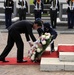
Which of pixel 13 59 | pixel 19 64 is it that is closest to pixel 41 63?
pixel 19 64

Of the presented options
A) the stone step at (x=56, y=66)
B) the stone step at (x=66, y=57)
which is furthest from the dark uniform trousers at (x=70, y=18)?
the stone step at (x=56, y=66)

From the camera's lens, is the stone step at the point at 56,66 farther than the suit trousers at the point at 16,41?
No

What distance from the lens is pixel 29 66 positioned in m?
9.67

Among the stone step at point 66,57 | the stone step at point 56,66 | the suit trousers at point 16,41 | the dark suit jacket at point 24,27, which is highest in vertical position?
the dark suit jacket at point 24,27

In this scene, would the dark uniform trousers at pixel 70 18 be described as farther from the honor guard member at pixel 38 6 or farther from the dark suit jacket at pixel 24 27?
the dark suit jacket at pixel 24 27

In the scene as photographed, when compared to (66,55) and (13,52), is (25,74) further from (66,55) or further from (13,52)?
(13,52)

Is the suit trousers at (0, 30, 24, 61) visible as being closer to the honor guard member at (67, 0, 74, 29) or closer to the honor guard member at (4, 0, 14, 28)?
the honor guard member at (4, 0, 14, 28)

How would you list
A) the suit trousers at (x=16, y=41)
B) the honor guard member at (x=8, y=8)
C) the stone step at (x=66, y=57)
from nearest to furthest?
the stone step at (x=66, y=57), the suit trousers at (x=16, y=41), the honor guard member at (x=8, y=8)

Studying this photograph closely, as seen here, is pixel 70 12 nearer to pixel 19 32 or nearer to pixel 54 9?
pixel 54 9

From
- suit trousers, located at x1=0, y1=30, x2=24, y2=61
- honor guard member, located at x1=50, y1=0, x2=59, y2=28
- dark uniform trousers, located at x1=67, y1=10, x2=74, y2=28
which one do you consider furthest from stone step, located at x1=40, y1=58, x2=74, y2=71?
dark uniform trousers, located at x1=67, y1=10, x2=74, y2=28

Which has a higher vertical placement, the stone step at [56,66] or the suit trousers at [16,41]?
the suit trousers at [16,41]

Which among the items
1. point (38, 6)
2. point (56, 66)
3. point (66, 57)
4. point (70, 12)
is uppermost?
point (38, 6)

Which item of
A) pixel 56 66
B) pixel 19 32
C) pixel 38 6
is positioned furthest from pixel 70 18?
pixel 56 66

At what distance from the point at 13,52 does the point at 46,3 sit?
47.3ft
